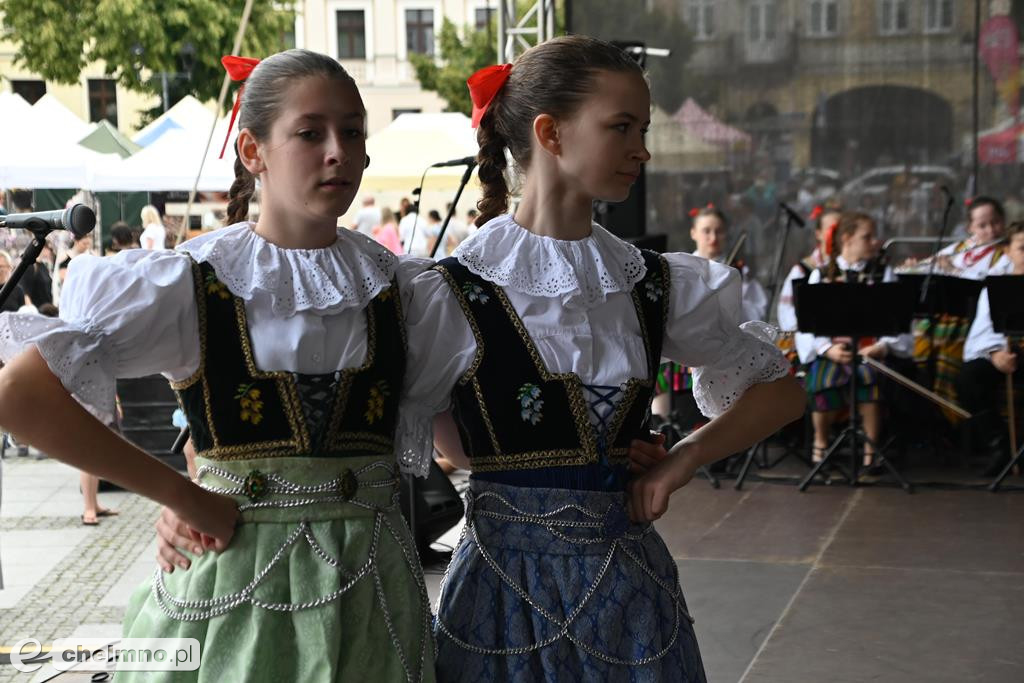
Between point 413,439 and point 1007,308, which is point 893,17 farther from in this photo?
point 413,439

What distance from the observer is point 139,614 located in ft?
5.53

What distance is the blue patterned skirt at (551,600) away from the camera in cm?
181

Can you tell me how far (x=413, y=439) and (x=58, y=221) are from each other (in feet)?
3.07

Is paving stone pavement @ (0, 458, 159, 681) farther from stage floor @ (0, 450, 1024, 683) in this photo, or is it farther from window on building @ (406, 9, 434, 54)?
window on building @ (406, 9, 434, 54)

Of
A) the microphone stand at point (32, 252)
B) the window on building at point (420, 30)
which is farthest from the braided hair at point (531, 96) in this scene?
the window on building at point (420, 30)

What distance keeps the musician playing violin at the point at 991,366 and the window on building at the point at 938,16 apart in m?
2.64

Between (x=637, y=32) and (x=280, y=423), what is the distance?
7854 millimetres

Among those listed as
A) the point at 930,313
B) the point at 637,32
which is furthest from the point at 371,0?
the point at 930,313

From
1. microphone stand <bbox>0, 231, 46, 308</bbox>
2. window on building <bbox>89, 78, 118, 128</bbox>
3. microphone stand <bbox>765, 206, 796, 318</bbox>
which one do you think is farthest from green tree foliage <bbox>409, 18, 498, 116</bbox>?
microphone stand <bbox>0, 231, 46, 308</bbox>

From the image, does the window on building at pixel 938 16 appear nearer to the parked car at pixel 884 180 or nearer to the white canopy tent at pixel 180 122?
the parked car at pixel 884 180

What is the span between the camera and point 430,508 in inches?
194

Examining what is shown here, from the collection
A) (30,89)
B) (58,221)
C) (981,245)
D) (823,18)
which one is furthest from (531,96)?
(30,89)

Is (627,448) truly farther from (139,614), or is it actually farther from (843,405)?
(843,405)

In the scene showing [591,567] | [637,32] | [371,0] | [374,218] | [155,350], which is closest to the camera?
[155,350]
